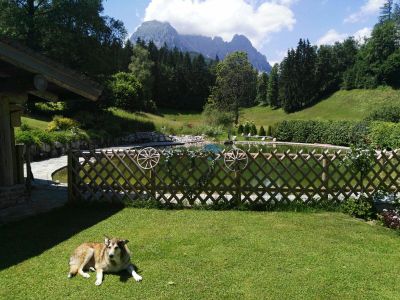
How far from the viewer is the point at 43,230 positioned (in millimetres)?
6656

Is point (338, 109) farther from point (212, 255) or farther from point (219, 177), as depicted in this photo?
point (212, 255)

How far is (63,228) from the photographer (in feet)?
22.2

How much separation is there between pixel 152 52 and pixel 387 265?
224 ft

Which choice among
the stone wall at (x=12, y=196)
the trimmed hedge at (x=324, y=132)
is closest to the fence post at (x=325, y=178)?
the stone wall at (x=12, y=196)

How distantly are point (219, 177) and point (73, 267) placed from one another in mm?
4050

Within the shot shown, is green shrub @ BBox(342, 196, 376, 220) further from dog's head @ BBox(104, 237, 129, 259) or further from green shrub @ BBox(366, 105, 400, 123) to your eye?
green shrub @ BBox(366, 105, 400, 123)

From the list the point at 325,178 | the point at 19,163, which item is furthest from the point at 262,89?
the point at 19,163

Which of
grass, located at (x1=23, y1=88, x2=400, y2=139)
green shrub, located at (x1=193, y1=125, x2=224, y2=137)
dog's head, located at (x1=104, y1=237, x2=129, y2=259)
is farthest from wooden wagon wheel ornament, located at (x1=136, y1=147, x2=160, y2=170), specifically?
grass, located at (x1=23, y1=88, x2=400, y2=139)

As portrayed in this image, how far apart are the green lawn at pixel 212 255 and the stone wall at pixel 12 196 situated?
1.22 m

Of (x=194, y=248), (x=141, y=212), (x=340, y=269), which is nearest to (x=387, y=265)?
(x=340, y=269)

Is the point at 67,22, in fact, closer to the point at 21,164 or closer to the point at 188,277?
the point at 21,164

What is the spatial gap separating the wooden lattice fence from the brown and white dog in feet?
11.1

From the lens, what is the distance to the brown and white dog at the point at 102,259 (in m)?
4.50

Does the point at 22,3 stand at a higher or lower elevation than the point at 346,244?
higher
